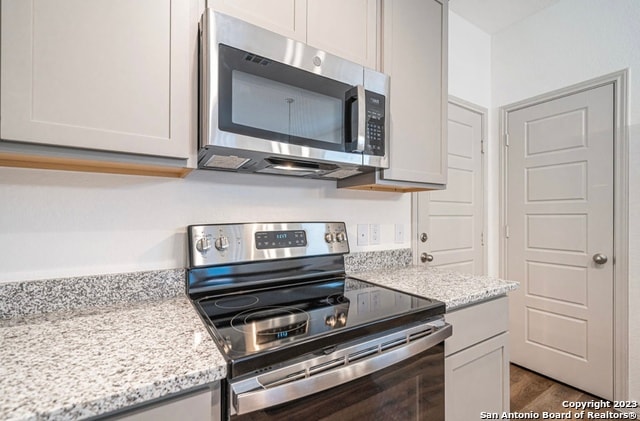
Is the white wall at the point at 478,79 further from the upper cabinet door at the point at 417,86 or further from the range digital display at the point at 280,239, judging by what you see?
the range digital display at the point at 280,239

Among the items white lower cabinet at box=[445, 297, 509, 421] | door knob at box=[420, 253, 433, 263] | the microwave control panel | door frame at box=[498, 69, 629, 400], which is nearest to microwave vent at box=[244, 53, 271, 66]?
the microwave control panel

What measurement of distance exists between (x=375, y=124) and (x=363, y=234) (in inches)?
25.8

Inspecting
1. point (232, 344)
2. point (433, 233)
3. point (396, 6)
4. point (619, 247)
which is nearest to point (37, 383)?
point (232, 344)

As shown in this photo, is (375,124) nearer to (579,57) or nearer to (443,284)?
(443,284)

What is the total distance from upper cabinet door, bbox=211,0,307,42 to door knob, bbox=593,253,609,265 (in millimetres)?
2247

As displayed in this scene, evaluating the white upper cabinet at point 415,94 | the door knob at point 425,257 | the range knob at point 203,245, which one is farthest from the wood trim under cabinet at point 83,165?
the door knob at point 425,257

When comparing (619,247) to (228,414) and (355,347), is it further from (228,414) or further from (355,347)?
(228,414)

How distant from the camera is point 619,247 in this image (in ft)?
6.39

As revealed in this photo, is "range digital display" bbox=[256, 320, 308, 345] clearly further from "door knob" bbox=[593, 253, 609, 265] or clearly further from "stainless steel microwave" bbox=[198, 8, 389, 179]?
"door knob" bbox=[593, 253, 609, 265]

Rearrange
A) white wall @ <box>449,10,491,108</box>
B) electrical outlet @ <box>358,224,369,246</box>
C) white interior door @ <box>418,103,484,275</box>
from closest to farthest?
electrical outlet @ <box>358,224,369,246</box>
white interior door @ <box>418,103,484,275</box>
white wall @ <box>449,10,491,108</box>

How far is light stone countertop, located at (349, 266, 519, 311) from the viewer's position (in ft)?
4.03

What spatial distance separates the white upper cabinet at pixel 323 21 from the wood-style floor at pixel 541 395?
89.5 inches

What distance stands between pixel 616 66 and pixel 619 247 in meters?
1.14

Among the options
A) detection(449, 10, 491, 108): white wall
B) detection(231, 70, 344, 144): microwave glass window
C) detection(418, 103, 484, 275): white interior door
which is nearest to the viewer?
detection(231, 70, 344, 144): microwave glass window
